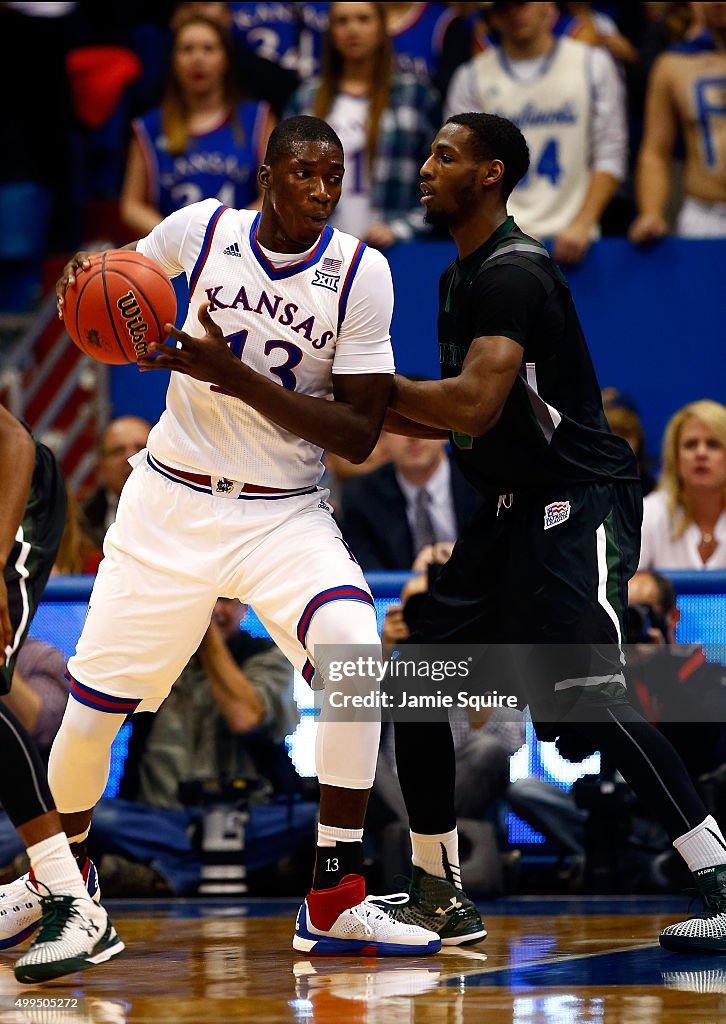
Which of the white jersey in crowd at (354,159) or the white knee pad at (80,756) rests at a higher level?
the white jersey in crowd at (354,159)

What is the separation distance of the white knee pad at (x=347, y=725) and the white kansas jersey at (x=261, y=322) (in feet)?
1.59

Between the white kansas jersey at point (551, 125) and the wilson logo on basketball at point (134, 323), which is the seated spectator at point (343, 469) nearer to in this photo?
the white kansas jersey at point (551, 125)

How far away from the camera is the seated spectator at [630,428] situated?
759 centimetres

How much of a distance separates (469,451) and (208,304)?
92cm

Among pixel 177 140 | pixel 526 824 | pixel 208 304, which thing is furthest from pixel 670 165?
pixel 208 304

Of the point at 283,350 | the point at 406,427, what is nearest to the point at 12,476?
the point at 283,350

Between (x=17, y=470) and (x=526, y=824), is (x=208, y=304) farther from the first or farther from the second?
(x=526, y=824)

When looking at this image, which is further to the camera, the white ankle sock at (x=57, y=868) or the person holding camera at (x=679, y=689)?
the person holding camera at (x=679, y=689)

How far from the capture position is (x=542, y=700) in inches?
194

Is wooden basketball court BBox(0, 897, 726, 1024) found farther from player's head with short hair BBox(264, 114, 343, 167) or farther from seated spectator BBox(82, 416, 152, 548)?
Answer: seated spectator BBox(82, 416, 152, 548)

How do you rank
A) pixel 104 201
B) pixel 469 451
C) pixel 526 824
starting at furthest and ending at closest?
1. pixel 104 201
2. pixel 526 824
3. pixel 469 451

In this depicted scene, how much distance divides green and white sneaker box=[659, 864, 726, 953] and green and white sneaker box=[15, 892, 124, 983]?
1.62 metres

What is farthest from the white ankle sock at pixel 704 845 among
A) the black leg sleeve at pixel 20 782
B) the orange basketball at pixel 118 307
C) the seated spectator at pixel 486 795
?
the orange basketball at pixel 118 307

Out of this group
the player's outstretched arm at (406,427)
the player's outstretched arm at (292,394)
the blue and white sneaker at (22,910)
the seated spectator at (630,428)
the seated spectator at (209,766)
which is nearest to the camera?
the player's outstretched arm at (292,394)
